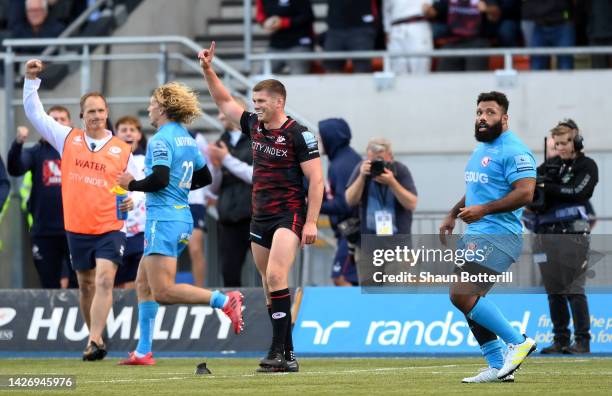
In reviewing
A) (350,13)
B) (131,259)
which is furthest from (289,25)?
(131,259)

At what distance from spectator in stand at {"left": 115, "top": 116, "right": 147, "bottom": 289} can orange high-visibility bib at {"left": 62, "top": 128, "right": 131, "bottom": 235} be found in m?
1.73

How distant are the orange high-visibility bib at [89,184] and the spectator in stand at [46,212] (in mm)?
2184

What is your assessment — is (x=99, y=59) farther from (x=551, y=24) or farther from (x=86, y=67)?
(x=551, y=24)

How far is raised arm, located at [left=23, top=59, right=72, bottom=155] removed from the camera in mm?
13883

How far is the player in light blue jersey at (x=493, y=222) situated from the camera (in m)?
10.9

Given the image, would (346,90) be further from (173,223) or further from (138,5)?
(173,223)

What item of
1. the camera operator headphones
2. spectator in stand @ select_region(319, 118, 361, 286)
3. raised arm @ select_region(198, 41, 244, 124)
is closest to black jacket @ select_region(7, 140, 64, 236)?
spectator in stand @ select_region(319, 118, 361, 286)

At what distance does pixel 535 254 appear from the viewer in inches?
576

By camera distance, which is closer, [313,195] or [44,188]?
[313,195]

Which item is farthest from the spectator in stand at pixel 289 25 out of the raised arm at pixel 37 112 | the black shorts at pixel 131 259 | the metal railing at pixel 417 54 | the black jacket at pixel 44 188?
the raised arm at pixel 37 112

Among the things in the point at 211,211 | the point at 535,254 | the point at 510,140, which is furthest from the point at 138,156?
the point at 510,140

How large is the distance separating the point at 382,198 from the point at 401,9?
453 cm

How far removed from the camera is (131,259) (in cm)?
1650

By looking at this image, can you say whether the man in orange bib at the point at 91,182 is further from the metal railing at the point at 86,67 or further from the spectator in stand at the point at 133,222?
the metal railing at the point at 86,67
